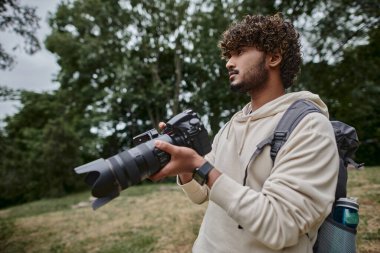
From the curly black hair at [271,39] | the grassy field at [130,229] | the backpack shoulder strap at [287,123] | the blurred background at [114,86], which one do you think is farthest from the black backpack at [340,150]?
the blurred background at [114,86]

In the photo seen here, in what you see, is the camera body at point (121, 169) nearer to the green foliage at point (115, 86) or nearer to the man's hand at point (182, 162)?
the man's hand at point (182, 162)

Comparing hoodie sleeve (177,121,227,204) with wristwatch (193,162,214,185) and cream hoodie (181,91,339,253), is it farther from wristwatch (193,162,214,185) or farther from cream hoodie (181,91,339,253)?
wristwatch (193,162,214,185)

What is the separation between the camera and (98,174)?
1.47m

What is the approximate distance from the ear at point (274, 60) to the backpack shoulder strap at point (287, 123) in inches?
12.9

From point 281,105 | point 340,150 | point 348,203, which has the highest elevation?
point 281,105

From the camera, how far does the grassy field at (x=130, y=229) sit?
19.8ft

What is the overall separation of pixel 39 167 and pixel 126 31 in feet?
33.5

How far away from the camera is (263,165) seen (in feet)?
5.36

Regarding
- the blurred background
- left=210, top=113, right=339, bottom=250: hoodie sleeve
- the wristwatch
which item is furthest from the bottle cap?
the blurred background

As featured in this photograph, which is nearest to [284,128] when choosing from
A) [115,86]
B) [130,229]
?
[130,229]

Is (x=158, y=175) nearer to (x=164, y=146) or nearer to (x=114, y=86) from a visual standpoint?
(x=164, y=146)

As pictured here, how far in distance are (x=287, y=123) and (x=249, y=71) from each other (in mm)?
393

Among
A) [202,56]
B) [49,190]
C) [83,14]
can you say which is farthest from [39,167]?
[202,56]

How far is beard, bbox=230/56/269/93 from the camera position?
1.85 m
